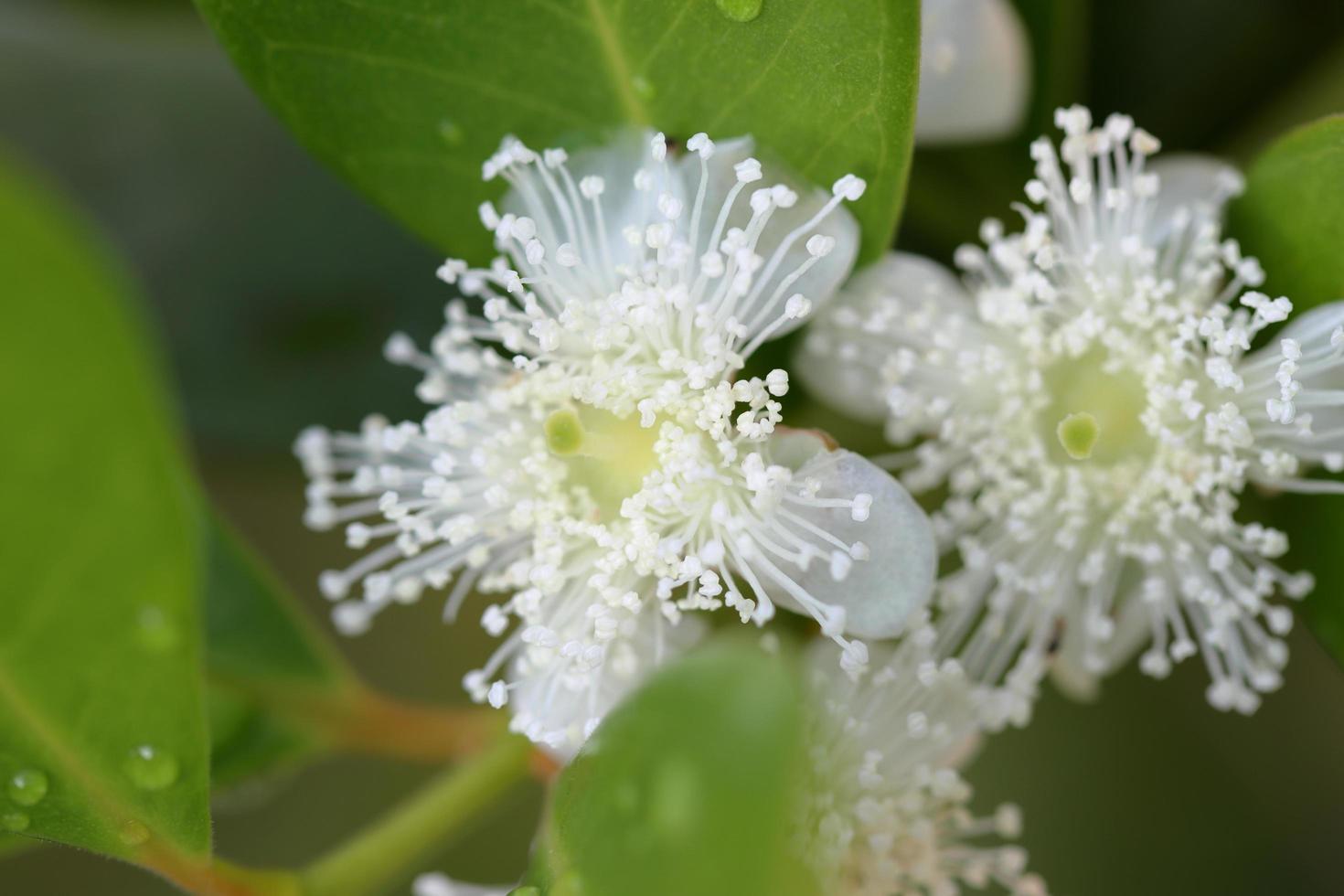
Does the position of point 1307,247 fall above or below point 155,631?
above

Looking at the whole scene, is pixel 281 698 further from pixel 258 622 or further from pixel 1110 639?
pixel 1110 639

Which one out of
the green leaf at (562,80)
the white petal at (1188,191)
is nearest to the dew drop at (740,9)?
the green leaf at (562,80)

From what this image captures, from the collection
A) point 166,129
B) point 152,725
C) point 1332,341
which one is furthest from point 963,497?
point 166,129

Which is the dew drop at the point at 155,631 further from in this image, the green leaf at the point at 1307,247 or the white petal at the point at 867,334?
the green leaf at the point at 1307,247

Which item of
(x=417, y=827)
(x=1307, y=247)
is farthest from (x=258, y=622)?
(x=1307, y=247)

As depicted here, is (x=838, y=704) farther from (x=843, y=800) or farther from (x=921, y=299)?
(x=921, y=299)

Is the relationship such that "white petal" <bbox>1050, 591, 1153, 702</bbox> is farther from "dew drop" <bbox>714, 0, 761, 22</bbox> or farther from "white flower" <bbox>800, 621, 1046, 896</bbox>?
"dew drop" <bbox>714, 0, 761, 22</bbox>
